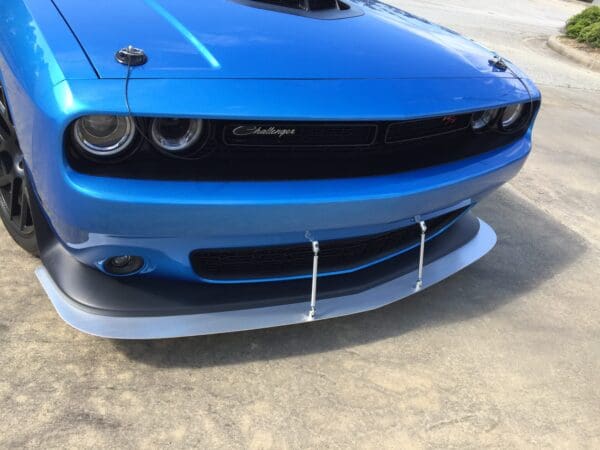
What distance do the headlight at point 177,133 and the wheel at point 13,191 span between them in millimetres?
741

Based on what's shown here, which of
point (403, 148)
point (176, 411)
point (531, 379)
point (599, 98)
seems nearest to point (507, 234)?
point (531, 379)

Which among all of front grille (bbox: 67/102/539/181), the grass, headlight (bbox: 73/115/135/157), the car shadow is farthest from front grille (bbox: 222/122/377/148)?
the grass

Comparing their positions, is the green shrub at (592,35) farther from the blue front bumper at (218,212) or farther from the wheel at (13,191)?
the wheel at (13,191)

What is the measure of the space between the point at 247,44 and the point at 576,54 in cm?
883

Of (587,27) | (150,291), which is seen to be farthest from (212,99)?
(587,27)

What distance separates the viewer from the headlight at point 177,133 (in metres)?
1.53

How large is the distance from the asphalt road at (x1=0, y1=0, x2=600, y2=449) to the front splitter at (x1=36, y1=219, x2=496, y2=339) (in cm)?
18

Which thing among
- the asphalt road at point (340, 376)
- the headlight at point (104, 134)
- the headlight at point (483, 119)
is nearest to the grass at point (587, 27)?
the asphalt road at point (340, 376)

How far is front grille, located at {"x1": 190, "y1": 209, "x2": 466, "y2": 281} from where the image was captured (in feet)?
5.91

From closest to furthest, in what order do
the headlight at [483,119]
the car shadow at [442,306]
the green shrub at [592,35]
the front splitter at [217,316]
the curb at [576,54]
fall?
the front splitter at [217,316] → the car shadow at [442,306] → the headlight at [483,119] → the curb at [576,54] → the green shrub at [592,35]

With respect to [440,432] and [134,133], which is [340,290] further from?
[134,133]

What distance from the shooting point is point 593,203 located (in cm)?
353

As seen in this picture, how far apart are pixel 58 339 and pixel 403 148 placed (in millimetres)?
1279

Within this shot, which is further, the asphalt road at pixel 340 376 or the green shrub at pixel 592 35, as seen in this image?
the green shrub at pixel 592 35
